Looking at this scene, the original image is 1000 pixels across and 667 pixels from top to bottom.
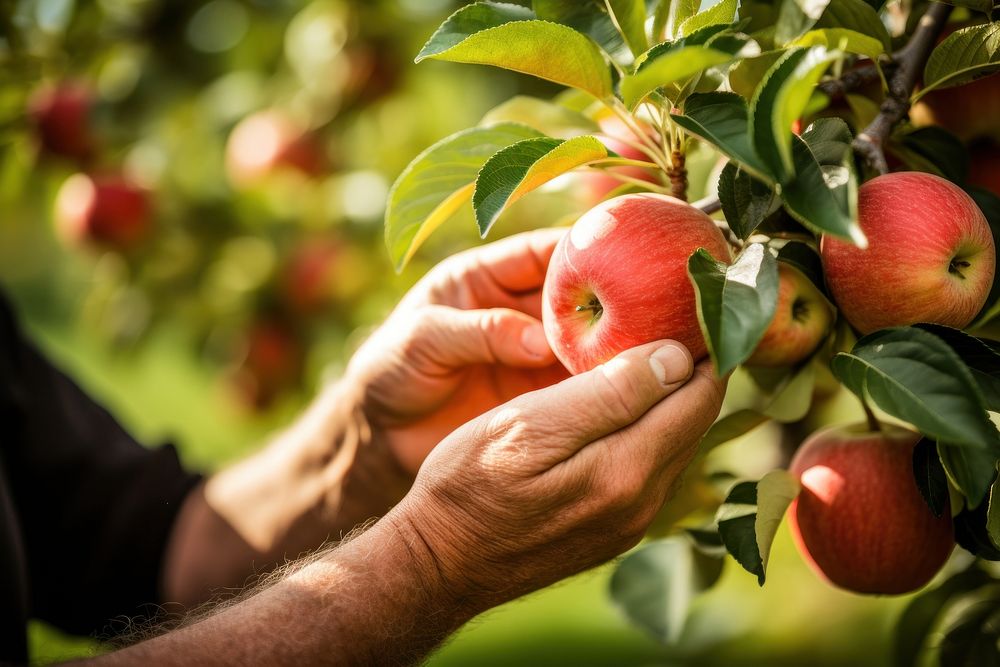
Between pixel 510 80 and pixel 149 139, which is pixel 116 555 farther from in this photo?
pixel 510 80

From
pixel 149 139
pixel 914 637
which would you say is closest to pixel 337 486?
pixel 914 637

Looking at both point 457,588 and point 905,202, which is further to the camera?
point 457,588

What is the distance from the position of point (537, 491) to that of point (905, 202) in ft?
1.25

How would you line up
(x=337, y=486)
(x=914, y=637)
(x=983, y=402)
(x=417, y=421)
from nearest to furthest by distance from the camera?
1. (x=983, y=402)
2. (x=914, y=637)
3. (x=417, y=421)
4. (x=337, y=486)

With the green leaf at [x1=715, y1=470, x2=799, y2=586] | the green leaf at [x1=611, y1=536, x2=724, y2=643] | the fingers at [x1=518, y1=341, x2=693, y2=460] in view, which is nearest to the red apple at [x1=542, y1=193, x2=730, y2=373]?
the fingers at [x1=518, y1=341, x2=693, y2=460]

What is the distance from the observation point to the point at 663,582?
42.0 inches

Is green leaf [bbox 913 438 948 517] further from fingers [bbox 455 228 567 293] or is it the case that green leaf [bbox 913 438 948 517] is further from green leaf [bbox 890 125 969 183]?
Answer: fingers [bbox 455 228 567 293]

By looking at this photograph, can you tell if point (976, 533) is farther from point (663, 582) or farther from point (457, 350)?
point (457, 350)

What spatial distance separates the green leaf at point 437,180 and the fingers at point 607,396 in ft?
0.63

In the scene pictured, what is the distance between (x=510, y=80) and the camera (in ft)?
6.23

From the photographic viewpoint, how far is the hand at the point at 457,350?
1.01 meters

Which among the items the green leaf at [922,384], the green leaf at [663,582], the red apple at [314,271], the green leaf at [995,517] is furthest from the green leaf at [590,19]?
the red apple at [314,271]

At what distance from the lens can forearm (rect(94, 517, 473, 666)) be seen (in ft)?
2.62

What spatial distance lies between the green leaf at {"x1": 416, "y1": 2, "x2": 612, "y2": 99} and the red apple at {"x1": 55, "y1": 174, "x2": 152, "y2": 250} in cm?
160
